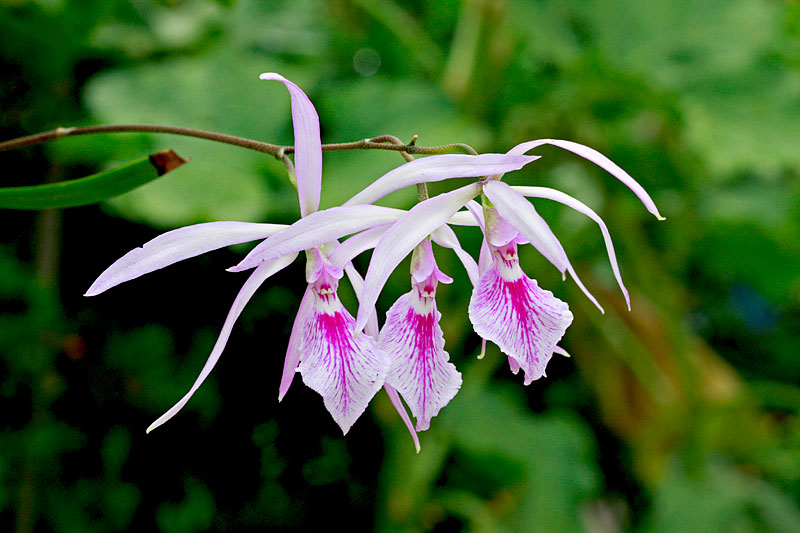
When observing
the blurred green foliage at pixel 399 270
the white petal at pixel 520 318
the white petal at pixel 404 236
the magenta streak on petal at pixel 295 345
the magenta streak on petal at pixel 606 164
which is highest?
the magenta streak on petal at pixel 606 164

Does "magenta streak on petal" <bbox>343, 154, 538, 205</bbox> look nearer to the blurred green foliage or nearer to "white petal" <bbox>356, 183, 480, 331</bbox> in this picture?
"white petal" <bbox>356, 183, 480, 331</bbox>

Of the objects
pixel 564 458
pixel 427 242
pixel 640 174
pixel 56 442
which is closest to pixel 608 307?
pixel 640 174

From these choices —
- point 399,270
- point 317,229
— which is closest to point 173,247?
point 317,229

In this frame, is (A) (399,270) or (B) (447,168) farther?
(A) (399,270)

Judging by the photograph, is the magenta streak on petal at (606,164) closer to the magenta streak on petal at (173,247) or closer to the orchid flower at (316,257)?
the orchid flower at (316,257)

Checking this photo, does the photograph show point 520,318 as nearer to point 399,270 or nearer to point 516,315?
point 516,315

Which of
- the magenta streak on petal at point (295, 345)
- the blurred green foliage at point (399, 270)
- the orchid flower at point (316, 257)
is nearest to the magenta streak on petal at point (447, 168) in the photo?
the orchid flower at point (316, 257)
